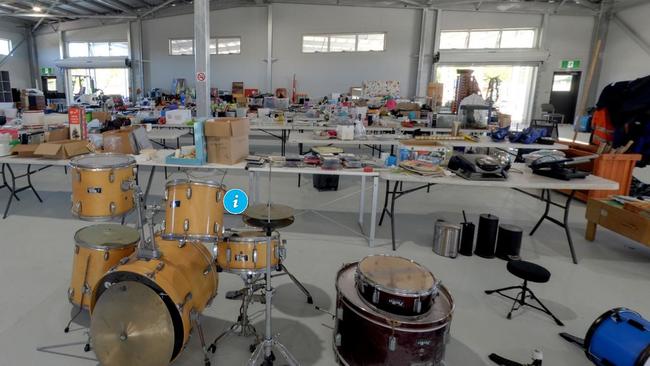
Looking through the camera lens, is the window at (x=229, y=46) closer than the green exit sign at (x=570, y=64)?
No

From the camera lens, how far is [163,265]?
1.93 metres

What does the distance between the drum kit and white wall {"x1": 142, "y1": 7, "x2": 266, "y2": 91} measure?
11.5 m

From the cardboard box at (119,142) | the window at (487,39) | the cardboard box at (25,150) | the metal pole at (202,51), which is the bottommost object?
the cardboard box at (25,150)

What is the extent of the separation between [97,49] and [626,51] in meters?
18.3

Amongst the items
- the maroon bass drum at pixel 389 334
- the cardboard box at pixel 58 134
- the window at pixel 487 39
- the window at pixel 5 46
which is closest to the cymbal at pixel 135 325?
the maroon bass drum at pixel 389 334

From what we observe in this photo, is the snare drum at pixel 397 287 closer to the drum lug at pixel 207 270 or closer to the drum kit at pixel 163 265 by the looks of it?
the drum kit at pixel 163 265

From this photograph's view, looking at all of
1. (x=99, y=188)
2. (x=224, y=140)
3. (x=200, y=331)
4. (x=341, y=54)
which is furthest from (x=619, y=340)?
(x=341, y=54)

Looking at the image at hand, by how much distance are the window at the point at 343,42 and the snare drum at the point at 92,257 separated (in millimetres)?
11701

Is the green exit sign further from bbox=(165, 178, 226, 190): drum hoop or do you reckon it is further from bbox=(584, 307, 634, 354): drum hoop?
bbox=(165, 178, 226, 190): drum hoop

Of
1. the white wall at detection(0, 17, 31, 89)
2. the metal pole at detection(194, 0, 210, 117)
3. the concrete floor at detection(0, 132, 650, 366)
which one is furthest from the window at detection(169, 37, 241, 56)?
the concrete floor at detection(0, 132, 650, 366)

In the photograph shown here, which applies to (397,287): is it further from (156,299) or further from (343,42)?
(343,42)

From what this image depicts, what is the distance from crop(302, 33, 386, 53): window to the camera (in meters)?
12.8

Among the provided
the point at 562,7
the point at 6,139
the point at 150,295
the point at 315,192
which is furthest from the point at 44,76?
the point at 562,7

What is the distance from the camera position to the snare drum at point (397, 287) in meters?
1.72
